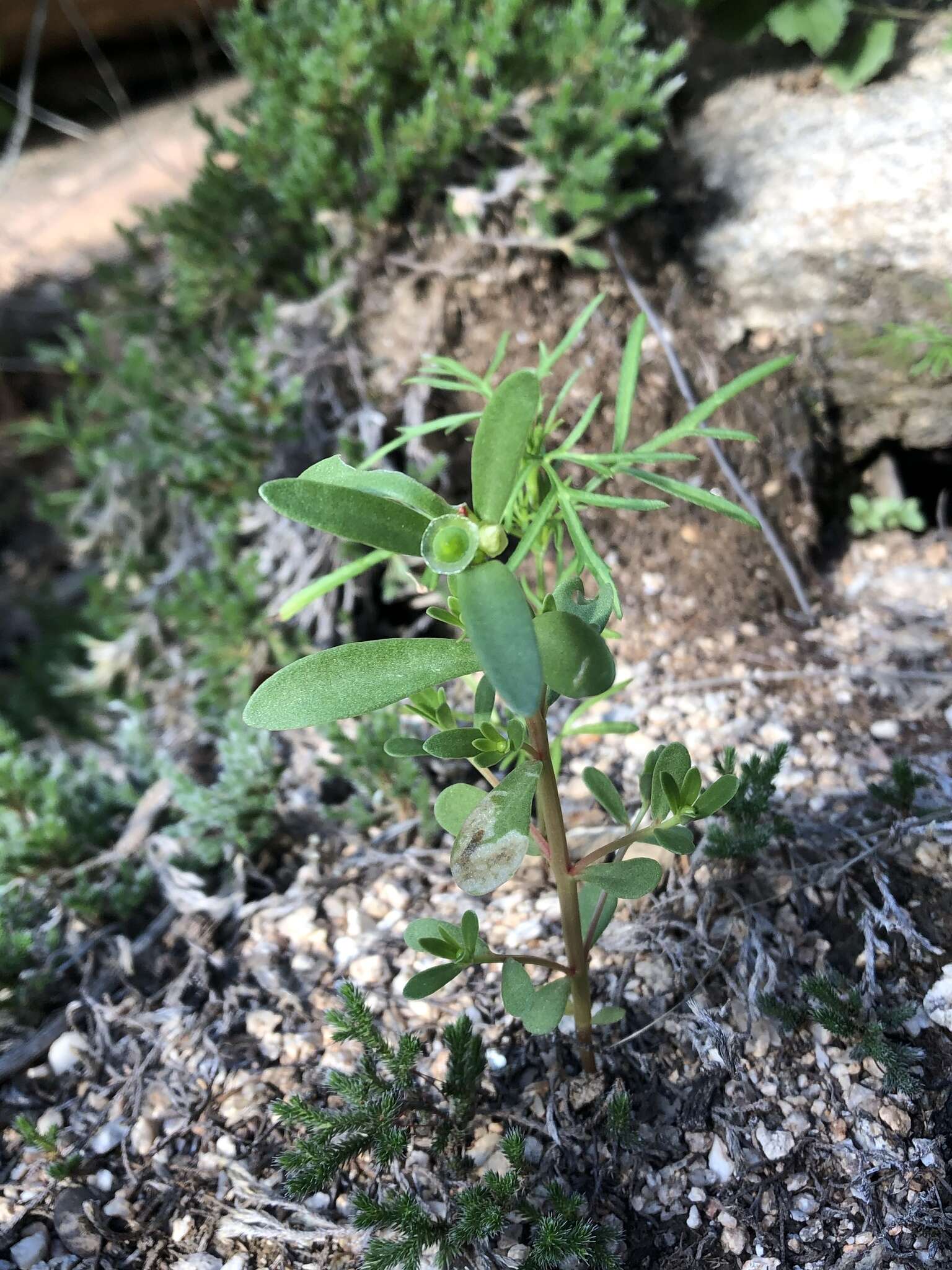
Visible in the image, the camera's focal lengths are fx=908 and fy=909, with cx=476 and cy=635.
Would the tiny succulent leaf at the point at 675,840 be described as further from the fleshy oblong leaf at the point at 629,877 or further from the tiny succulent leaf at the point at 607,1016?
the tiny succulent leaf at the point at 607,1016

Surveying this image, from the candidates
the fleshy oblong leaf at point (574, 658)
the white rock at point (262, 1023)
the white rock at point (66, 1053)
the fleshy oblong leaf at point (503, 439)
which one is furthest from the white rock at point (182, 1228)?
the fleshy oblong leaf at point (503, 439)

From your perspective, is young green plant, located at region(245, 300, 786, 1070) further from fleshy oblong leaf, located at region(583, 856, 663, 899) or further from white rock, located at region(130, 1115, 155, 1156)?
white rock, located at region(130, 1115, 155, 1156)

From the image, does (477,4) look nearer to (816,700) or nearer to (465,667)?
(816,700)

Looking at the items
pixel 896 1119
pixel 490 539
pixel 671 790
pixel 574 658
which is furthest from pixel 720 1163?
pixel 490 539

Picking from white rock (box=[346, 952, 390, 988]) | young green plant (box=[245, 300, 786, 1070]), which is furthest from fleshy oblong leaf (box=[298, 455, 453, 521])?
white rock (box=[346, 952, 390, 988])

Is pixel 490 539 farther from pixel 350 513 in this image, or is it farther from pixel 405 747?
pixel 405 747

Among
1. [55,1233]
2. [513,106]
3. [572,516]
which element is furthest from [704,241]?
[55,1233]
